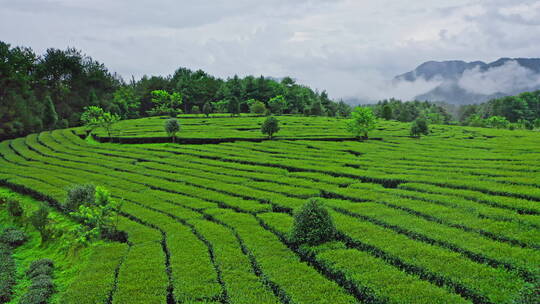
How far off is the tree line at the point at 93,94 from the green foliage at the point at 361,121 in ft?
114

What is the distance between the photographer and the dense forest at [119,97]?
5082cm

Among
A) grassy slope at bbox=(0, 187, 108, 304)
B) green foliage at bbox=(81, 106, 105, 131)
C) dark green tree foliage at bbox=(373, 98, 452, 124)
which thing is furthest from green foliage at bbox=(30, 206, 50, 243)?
dark green tree foliage at bbox=(373, 98, 452, 124)

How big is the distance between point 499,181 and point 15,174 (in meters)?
33.6

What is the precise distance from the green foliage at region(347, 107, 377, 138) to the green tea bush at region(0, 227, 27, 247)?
107 feet

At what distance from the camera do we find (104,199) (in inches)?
539

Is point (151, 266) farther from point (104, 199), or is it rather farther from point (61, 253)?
point (61, 253)

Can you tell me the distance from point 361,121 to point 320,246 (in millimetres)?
30000

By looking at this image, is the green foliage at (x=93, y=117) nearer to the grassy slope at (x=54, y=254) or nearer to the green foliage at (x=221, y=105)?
the grassy slope at (x=54, y=254)

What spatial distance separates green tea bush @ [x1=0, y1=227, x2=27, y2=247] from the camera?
635 inches

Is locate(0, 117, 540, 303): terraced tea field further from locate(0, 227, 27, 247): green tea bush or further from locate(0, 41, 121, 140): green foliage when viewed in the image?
locate(0, 41, 121, 140): green foliage

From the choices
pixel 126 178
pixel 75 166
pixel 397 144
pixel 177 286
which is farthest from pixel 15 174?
pixel 397 144

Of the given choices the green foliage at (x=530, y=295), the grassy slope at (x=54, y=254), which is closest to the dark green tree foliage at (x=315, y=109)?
the grassy slope at (x=54, y=254)

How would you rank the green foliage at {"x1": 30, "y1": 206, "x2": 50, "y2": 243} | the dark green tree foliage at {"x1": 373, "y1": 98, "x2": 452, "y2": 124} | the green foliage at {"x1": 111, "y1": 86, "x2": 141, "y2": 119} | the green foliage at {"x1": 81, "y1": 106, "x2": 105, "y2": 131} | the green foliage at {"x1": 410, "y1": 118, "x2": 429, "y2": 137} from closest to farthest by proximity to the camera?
the green foliage at {"x1": 30, "y1": 206, "x2": 50, "y2": 243} < the green foliage at {"x1": 410, "y1": 118, "x2": 429, "y2": 137} < the green foliage at {"x1": 81, "y1": 106, "x2": 105, "y2": 131} < the green foliage at {"x1": 111, "y1": 86, "x2": 141, "y2": 119} < the dark green tree foliage at {"x1": 373, "y1": 98, "x2": 452, "y2": 124}

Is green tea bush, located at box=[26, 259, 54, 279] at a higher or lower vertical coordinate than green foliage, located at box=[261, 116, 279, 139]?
lower
